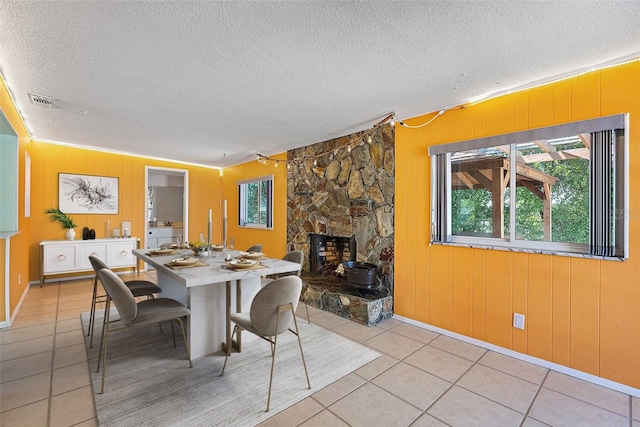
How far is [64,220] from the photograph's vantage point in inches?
194

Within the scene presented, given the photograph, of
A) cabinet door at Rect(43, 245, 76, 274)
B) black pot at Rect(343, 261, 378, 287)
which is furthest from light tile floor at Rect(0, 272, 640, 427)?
cabinet door at Rect(43, 245, 76, 274)

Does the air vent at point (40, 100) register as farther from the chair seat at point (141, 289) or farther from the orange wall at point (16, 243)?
the chair seat at point (141, 289)

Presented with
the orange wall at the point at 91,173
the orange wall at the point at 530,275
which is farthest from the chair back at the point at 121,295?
the orange wall at the point at 91,173

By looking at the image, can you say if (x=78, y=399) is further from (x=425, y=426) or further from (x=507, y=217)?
(x=507, y=217)

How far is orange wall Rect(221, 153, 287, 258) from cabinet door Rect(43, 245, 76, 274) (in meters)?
2.87

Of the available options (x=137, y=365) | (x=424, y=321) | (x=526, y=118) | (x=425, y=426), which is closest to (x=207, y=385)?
(x=137, y=365)

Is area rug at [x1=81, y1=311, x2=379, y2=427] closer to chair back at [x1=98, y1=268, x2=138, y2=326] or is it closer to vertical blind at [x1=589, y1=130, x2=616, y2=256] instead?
chair back at [x1=98, y1=268, x2=138, y2=326]

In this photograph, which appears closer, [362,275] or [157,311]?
[157,311]

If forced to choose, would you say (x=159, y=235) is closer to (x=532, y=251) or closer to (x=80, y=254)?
(x=80, y=254)

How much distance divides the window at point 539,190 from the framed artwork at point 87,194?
5.85 metres

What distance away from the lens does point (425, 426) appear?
1686mm

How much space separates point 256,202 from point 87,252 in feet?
10.1

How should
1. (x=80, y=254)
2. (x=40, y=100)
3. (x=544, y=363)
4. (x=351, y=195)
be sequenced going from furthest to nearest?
(x=80, y=254)
(x=351, y=195)
(x=40, y=100)
(x=544, y=363)

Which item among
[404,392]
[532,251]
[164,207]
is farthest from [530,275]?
[164,207]
